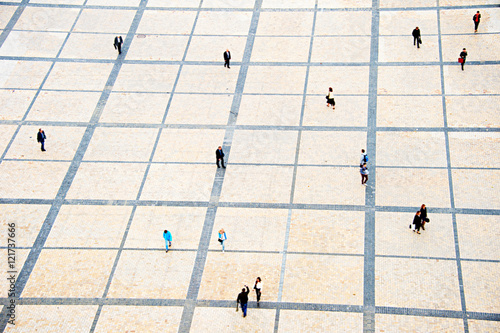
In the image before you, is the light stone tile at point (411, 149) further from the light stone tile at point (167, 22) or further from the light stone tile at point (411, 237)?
the light stone tile at point (167, 22)

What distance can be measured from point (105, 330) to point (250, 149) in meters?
9.43

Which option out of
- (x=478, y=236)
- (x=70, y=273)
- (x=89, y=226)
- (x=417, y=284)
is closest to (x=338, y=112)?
(x=478, y=236)

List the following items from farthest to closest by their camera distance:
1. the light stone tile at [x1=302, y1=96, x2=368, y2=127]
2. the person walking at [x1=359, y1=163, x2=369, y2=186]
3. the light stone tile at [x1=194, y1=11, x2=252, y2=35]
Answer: the light stone tile at [x1=194, y1=11, x2=252, y2=35] → the light stone tile at [x1=302, y1=96, x2=368, y2=127] → the person walking at [x1=359, y1=163, x2=369, y2=186]

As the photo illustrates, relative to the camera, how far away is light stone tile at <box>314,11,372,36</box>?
3022cm

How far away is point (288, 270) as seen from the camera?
19.8m

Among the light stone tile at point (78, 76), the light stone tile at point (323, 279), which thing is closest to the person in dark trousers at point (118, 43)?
the light stone tile at point (78, 76)

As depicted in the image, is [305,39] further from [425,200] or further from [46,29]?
[46,29]

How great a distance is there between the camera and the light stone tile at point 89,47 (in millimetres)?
29922

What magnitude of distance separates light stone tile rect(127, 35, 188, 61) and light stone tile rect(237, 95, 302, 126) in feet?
16.8

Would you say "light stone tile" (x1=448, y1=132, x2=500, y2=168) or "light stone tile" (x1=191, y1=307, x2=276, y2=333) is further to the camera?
"light stone tile" (x1=448, y1=132, x2=500, y2=168)

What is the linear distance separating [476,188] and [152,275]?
12.2 meters

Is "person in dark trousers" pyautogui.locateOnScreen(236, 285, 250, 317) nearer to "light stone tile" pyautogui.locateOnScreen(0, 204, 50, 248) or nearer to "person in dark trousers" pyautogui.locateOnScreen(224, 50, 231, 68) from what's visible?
"light stone tile" pyautogui.locateOnScreen(0, 204, 50, 248)

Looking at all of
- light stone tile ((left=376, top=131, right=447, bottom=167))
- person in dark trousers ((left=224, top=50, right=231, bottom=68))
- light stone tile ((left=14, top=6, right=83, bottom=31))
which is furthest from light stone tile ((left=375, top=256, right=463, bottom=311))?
light stone tile ((left=14, top=6, right=83, bottom=31))

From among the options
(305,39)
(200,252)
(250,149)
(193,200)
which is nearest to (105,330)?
(200,252)
